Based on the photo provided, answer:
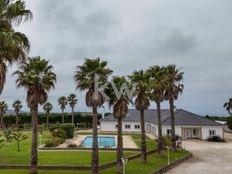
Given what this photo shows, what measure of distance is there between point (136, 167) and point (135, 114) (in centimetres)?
4274

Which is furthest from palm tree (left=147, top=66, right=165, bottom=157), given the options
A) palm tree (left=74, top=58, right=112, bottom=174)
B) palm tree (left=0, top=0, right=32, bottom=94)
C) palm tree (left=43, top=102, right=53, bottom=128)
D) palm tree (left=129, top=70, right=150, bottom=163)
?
palm tree (left=43, top=102, right=53, bottom=128)

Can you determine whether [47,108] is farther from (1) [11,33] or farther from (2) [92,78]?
(1) [11,33]

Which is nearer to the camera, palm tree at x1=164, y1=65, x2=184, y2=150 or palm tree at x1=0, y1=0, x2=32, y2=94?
palm tree at x1=0, y1=0, x2=32, y2=94

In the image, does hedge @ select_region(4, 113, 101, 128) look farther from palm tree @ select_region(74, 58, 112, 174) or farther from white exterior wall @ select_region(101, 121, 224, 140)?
palm tree @ select_region(74, 58, 112, 174)

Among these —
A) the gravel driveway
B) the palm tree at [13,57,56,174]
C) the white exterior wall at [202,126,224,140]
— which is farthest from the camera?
the white exterior wall at [202,126,224,140]

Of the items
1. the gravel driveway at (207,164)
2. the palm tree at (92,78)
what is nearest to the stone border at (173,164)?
the gravel driveway at (207,164)

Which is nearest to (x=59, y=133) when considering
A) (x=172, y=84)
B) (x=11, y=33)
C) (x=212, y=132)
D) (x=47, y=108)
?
(x=172, y=84)

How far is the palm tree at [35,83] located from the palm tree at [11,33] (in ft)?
29.4

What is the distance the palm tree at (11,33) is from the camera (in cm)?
1148

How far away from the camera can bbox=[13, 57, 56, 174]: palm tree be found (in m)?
20.7

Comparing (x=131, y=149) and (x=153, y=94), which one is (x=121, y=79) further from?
(x=131, y=149)

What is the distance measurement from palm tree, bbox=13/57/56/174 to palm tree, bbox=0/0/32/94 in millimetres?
8970

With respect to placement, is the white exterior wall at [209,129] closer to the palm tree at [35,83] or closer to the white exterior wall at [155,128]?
the white exterior wall at [155,128]

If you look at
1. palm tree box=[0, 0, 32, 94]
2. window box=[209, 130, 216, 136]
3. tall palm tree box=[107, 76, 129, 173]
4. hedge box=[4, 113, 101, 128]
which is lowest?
window box=[209, 130, 216, 136]
